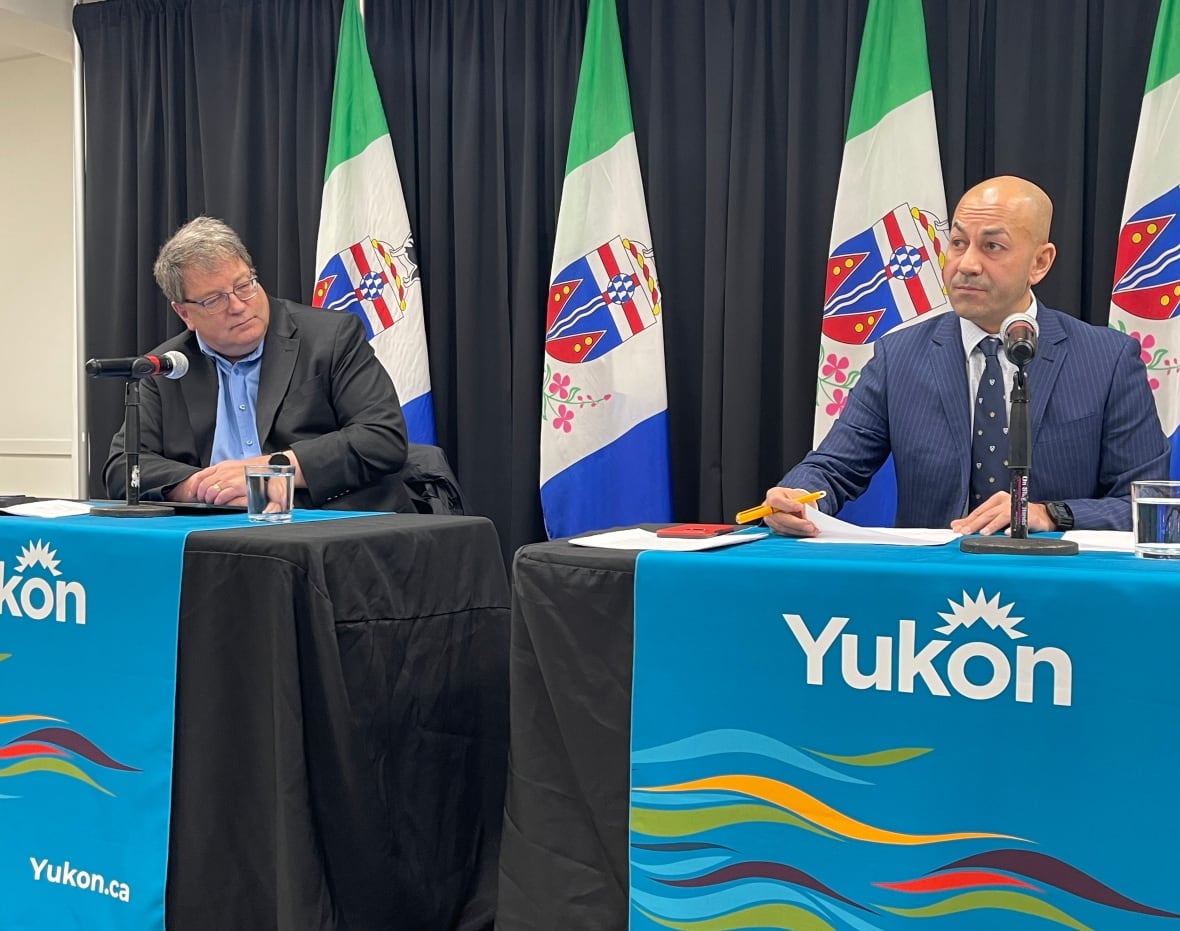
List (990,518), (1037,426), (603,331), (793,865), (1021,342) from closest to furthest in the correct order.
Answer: (793,865) < (1021,342) < (990,518) < (1037,426) < (603,331)

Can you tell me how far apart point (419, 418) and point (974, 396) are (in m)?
2.15

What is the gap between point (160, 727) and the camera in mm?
1843

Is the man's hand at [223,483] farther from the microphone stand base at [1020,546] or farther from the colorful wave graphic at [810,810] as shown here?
the microphone stand base at [1020,546]

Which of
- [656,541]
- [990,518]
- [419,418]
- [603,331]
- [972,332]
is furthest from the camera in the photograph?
[419,418]

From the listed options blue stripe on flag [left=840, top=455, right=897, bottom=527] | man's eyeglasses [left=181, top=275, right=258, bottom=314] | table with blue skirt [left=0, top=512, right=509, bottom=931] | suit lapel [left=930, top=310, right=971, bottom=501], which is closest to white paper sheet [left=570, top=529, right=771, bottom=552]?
table with blue skirt [left=0, top=512, right=509, bottom=931]

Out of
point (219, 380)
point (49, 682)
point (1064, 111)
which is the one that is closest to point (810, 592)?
point (49, 682)

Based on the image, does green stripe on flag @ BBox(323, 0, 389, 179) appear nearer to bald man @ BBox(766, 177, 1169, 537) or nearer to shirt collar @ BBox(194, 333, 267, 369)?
shirt collar @ BBox(194, 333, 267, 369)

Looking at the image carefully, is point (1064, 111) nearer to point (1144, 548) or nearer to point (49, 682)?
point (1144, 548)

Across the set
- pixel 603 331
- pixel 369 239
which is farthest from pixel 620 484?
pixel 369 239

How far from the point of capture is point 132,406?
86.4 inches

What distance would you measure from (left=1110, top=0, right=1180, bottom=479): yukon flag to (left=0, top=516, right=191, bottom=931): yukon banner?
96.6 inches

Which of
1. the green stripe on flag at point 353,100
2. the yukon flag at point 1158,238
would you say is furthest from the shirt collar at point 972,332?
the green stripe on flag at point 353,100

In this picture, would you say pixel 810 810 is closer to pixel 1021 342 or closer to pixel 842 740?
pixel 842 740

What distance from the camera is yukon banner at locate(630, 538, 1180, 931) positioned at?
1280 millimetres
